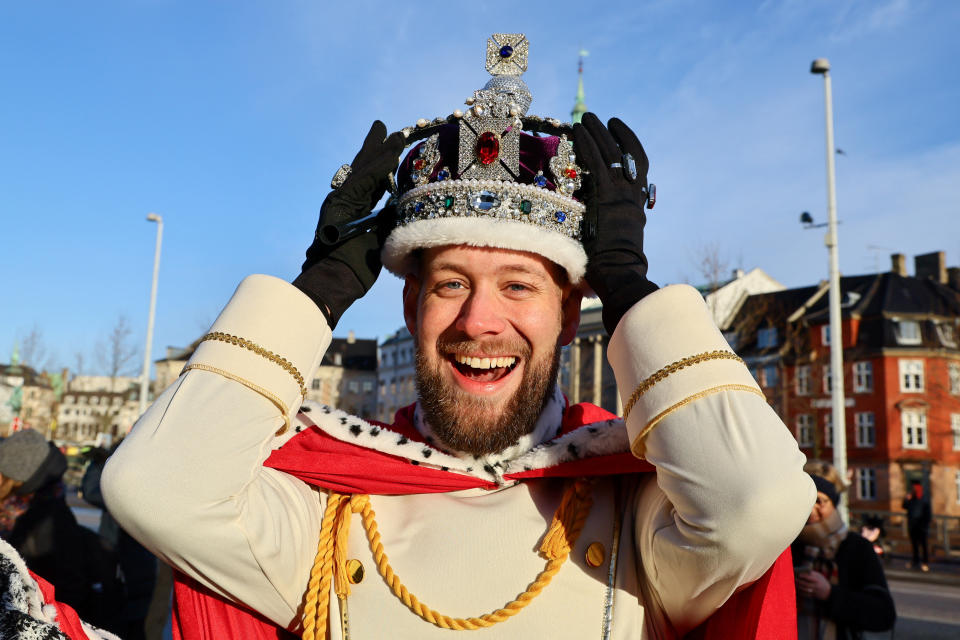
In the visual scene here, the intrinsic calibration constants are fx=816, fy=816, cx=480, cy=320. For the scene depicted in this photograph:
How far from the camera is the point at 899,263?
42.7 m

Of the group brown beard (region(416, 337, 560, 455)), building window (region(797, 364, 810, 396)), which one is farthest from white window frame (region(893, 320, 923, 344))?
brown beard (region(416, 337, 560, 455))

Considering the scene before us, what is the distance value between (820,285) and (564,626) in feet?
143

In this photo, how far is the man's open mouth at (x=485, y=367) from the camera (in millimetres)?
2098

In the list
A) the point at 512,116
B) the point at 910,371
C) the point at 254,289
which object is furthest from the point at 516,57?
the point at 910,371

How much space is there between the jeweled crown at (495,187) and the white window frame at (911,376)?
3908 cm

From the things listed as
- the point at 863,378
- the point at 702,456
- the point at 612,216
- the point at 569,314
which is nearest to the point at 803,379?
the point at 863,378

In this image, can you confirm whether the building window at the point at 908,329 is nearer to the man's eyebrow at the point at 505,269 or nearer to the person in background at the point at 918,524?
the person in background at the point at 918,524

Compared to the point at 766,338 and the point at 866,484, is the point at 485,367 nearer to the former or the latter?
the point at 866,484

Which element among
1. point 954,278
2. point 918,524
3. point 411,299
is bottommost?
point 918,524

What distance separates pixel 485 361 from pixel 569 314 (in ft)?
1.25

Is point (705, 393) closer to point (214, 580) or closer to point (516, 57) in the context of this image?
point (214, 580)

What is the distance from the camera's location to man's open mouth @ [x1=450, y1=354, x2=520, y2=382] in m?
2.10

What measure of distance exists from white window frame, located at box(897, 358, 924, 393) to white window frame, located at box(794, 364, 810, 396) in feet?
12.7

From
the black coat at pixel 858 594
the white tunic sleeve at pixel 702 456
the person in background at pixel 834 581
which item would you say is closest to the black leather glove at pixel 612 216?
the white tunic sleeve at pixel 702 456
